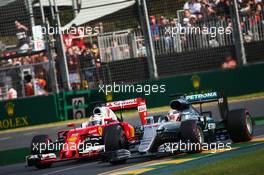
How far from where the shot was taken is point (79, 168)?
1384 cm

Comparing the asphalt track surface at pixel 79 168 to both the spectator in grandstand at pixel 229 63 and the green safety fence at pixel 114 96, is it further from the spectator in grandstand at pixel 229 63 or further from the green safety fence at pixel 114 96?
the green safety fence at pixel 114 96

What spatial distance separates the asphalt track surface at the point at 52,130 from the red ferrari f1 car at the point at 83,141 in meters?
4.76

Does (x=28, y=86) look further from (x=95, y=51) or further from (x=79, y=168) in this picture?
(x=79, y=168)

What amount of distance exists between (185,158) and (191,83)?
11114mm

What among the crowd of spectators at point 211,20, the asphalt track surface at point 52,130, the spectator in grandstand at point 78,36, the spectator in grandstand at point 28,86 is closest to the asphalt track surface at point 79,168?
the asphalt track surface at point 52,130

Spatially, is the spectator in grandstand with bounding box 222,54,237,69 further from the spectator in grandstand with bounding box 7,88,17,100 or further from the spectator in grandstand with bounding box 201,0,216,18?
the spectator in grandstand with bounding box 7,88,17,100

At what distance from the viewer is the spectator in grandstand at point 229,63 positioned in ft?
73.6

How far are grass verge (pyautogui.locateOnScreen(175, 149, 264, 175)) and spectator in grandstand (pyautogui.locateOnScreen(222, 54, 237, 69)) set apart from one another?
38.8 ft

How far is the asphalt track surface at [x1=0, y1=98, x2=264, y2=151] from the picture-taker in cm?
1998

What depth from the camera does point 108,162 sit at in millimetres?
14203

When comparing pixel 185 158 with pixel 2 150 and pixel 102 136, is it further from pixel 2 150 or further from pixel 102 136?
pixel 2 150

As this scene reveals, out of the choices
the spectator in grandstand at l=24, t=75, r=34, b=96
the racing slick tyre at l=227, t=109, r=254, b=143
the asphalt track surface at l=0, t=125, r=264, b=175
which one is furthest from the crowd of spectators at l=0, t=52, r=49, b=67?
the racing slick tyre at l=227, t=109, r=254, b=143

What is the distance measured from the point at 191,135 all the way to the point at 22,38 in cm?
1402

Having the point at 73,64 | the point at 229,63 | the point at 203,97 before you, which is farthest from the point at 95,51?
the point at 203,97
